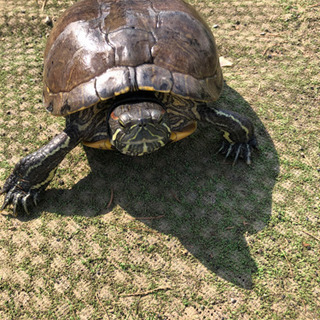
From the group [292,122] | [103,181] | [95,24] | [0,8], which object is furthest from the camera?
[0,8]

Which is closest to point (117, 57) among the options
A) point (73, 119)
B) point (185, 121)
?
point (73, 119)

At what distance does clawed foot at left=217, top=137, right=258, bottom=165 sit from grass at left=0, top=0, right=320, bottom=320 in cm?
9

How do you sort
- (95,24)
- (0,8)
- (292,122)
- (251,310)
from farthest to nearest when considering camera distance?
(0,8) → (292,122) → (95,24) → (251,310)

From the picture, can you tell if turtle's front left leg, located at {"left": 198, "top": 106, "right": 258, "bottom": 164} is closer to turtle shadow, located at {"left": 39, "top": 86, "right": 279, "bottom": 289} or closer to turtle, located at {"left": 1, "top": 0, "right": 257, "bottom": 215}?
turtle, located at {"left": 1, "top": 0, "right": 257, "bottom": 215}

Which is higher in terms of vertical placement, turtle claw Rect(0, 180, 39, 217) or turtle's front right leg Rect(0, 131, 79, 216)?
turtle's front right leg Rect(0, 131, 79, 216)

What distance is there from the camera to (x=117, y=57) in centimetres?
325

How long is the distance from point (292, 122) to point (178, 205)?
1.94 m

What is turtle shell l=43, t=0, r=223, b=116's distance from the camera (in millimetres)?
3215

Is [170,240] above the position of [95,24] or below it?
below

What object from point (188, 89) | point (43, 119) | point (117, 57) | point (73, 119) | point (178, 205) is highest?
point (117, 57)

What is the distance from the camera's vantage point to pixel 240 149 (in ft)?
13.1

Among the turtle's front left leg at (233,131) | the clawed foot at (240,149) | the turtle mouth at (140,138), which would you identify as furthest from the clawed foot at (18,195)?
the clawed foot at (240,149)

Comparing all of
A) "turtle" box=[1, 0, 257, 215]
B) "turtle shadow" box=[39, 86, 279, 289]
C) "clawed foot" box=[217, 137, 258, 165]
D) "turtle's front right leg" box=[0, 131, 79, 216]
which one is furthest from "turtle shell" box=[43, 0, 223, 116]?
"turtle shadow" box=[39, 86, 279, 289]

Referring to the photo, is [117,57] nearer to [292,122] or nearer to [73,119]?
[73,119]
